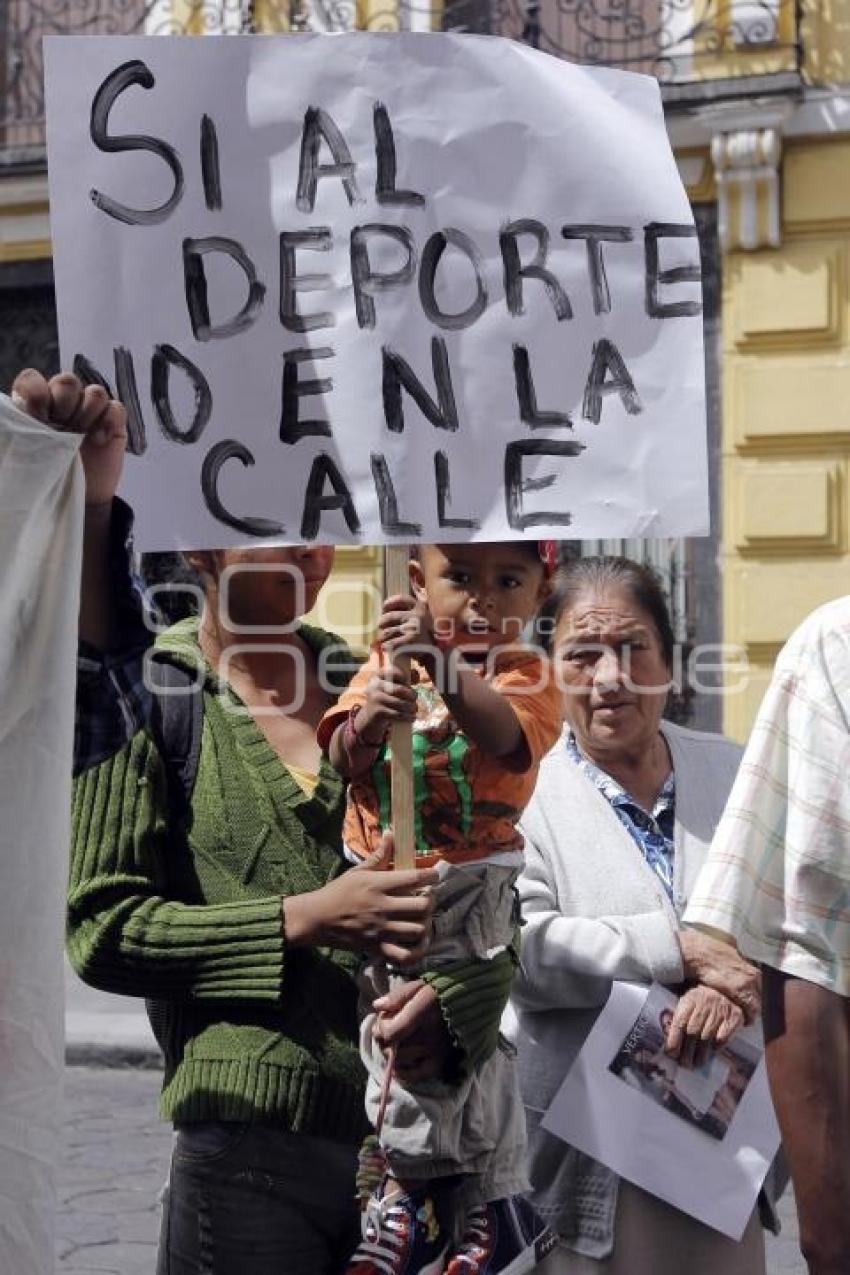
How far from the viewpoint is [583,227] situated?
2.99 meters

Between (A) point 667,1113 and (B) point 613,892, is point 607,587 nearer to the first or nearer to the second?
(B) point 613,892

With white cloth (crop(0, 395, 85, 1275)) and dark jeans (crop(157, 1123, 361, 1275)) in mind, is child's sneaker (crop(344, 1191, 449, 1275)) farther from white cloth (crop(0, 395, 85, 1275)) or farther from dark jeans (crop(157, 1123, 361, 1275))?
white cloth (crop(0, 395, 85, 1275))

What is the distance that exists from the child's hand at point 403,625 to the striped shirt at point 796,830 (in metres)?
0.56

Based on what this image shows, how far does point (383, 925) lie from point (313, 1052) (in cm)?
21

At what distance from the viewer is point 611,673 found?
11.3 feet

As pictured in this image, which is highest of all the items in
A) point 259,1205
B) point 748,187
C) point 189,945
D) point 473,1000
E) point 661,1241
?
point 748,187

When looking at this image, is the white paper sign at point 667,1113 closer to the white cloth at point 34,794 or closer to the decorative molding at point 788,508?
the white cloth at point 34,794

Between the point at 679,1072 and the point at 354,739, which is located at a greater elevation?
the point at 354,739

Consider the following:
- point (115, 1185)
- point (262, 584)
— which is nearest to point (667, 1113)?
point (262, 584)

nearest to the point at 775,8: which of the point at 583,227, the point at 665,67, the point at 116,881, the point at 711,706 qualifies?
the point at 665,67

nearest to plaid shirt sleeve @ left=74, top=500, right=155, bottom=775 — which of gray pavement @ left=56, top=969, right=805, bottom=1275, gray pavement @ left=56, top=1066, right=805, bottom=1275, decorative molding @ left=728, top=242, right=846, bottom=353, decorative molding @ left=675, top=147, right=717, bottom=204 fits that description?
gray pavement @ left=56, top=969, right=805, bottom=1275

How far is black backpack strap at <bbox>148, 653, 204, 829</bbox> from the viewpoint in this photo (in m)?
2.77

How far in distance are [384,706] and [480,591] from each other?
1.36 feet

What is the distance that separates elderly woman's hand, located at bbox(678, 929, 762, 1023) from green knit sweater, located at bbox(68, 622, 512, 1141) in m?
0.56
